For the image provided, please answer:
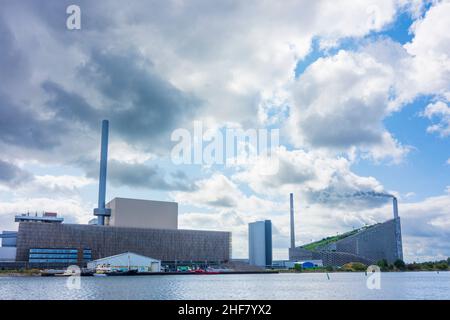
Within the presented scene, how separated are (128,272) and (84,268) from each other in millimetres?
20832

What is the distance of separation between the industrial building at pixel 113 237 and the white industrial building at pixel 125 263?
11.6 meters

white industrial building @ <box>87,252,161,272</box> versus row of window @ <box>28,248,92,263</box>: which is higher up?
row of window @ <box>28,248,92,263</box>

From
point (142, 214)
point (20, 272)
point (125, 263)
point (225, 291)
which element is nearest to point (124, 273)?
point (125, 263)

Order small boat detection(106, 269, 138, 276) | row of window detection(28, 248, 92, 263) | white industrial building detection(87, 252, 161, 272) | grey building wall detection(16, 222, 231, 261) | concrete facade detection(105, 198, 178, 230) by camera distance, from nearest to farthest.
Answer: small boat detection(106, 269, 138, 276), white industrial building detection(87, 252, 161, 272), row of window detection(28, 248, 92, 263), grey building wall detection(16, 222, 231, 261), concrete facade detection(105, 198, 178, 230)

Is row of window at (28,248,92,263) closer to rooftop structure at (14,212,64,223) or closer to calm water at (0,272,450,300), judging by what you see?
rooftop structure at (14,212,64,223)

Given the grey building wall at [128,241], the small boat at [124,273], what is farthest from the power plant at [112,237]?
the small boat at [124,273]

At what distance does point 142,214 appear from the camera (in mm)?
181500

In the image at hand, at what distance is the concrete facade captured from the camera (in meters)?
176

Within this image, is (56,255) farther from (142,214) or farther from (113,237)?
(142,214)

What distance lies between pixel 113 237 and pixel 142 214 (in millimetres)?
16885

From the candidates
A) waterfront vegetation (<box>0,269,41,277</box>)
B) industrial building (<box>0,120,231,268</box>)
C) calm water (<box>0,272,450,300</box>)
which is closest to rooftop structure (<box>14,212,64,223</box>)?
industrial building (<box>0,120,231,268</box>)
